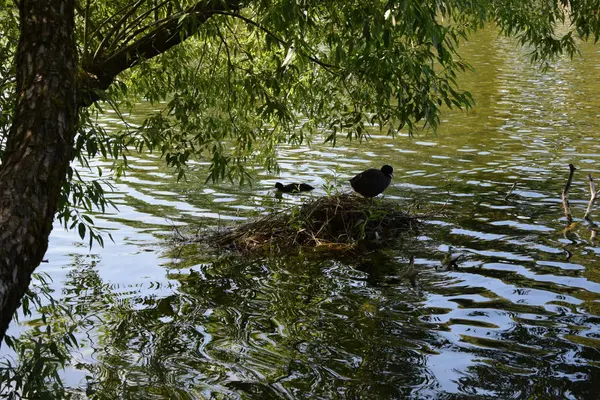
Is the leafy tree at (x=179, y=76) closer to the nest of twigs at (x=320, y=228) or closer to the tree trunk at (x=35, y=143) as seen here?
the tree trunk at (x=35, y=143)

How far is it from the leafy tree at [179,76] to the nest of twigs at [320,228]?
35.7 inches

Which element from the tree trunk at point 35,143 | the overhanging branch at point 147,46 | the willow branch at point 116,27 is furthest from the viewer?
the willow branch at point 116,27

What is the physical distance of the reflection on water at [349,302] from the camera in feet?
22.0

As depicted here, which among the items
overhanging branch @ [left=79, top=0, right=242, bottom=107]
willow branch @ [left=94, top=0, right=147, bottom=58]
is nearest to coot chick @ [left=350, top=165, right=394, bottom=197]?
overhanging branch @ [left=79, top=0, right=242, bottom=107]

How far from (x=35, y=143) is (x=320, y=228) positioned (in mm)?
7080

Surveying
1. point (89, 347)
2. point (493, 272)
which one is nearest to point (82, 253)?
point (89, 347)

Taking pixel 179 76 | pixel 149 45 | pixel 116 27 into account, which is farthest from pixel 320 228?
pixel 116 27

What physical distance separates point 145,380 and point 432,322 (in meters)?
3.02

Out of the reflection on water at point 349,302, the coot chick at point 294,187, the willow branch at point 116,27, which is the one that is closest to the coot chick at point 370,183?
the reflection on water at point 349,302

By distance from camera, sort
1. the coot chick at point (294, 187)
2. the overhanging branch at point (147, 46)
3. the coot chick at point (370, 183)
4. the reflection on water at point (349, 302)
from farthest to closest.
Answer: the coot chick at point (294, 187)
the coot chick at point (370, 183)
the overhanging branch at point (147, 46)
the reflection on water at point (349, 302)

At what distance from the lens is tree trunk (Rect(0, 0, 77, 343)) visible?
155 inches

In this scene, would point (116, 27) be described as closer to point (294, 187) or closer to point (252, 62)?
point (252, 62)

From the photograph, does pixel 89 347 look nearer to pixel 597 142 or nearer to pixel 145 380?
pixel 145 380

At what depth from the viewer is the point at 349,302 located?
8.73 m
